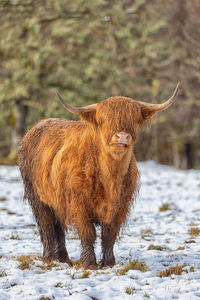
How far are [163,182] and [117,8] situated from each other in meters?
8.88

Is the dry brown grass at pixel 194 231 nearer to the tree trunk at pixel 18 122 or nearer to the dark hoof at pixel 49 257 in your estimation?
the dark hoof at pixel 49 257

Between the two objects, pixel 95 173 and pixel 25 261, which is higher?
pixel 95 173

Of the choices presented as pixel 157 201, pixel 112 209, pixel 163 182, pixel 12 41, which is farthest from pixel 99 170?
pixel 12 41

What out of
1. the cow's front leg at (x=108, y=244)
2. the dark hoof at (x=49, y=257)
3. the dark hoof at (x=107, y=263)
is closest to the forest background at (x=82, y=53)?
the dark hoof at (x=49, y=257)

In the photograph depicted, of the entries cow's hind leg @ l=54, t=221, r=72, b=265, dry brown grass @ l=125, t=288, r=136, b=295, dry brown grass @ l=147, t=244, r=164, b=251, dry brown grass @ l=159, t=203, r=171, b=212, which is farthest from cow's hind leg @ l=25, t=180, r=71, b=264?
dry brown grass @ l=159, t=203, r=171, b=212

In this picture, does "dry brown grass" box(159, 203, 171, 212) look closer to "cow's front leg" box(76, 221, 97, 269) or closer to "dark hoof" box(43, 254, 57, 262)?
"dark hoof" box(43, 254, 57, 262)

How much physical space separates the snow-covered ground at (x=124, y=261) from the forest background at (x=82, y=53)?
8.74 m

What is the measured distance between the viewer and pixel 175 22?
22969 mm

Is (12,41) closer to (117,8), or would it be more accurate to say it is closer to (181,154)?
(117,8)

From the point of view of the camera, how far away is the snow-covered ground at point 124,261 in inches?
159

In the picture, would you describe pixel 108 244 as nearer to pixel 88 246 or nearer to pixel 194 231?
pixel 88 246

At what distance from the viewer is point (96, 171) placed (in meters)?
4.90

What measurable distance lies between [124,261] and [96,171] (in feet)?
4.14

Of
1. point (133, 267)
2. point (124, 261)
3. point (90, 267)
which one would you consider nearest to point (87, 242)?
point (90, 267)
